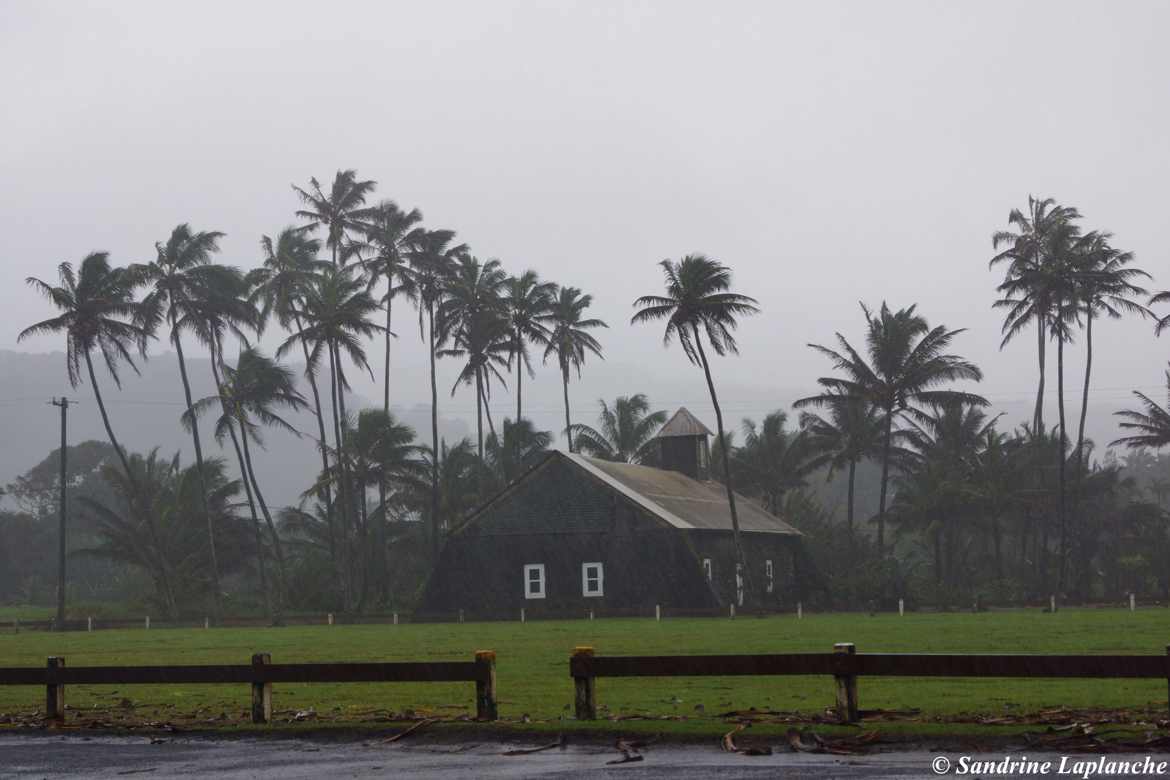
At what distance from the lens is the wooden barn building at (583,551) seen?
62.2 m

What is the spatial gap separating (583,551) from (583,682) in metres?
47.2

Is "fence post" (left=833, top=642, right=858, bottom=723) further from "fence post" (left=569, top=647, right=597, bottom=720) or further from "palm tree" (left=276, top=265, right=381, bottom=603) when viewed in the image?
"palm tree" (left=276, top=265, right=381, bottom=603)

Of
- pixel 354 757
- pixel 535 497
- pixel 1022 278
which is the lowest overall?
pixel 354 757

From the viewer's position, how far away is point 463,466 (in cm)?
8494

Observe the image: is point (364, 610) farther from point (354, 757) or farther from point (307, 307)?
point (354, 757)

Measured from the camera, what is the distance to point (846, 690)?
51.0 ft

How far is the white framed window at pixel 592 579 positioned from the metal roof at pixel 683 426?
615 inches

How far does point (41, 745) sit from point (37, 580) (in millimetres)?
101919

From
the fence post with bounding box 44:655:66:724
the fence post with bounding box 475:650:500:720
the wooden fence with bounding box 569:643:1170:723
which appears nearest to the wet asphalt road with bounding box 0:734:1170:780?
the fence post with bounding box 475:650:500:720

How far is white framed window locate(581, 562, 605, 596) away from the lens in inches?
2494

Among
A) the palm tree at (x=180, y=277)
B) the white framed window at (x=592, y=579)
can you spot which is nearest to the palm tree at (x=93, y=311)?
the palm tree at (x=180, y=277)

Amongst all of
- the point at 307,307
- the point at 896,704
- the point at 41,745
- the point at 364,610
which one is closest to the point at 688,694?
the point at 896,704

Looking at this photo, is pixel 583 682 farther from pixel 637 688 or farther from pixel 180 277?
pixel 180 277

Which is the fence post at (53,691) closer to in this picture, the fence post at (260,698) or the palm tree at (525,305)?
the fence post at (260,698)
